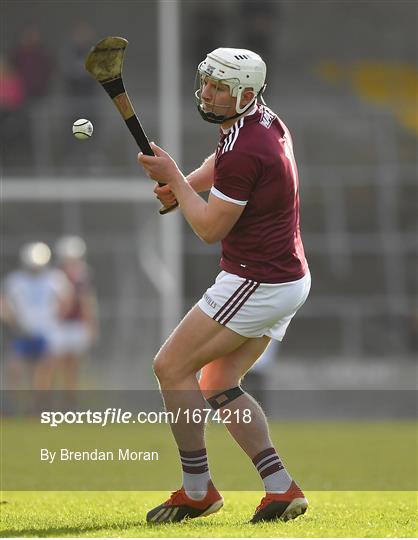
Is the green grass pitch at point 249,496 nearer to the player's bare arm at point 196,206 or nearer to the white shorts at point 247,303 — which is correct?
the white shorts at point 247,303

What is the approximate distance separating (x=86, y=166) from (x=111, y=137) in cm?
105

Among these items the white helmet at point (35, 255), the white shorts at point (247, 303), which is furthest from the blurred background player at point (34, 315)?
the white shorts at point (247, 303)

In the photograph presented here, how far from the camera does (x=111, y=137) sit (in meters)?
15.4

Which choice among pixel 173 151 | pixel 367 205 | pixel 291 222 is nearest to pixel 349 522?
pixel 291 222

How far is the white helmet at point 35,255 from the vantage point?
1377cm

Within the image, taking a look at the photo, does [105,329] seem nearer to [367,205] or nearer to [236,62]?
[367,205]

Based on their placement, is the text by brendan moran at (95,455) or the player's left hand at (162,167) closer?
the player's left hand at (162,167)

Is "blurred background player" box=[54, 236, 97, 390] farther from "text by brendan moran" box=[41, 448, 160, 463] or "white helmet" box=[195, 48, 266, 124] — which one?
"white helmet" box=[195, 48, 266, 124]

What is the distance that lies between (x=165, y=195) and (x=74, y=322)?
27.8ft

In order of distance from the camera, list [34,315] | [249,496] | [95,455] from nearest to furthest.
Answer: [249,496] < [95,455] < [34,315]

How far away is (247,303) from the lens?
5.25 m

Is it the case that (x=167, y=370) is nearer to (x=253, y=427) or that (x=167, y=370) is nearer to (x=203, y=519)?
(x=253, y=427)

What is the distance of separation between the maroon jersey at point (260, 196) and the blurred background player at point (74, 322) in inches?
333

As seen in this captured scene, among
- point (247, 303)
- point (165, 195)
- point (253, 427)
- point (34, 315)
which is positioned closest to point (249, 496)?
point (253, 427)
